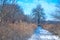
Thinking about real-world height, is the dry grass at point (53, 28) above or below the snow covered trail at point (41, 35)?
above

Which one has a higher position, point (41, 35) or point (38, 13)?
point (38, 13)

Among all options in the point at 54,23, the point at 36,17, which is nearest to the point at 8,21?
the point at 36,17

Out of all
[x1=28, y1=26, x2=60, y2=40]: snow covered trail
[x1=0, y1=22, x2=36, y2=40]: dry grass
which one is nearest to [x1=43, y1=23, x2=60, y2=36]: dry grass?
[x1=28, y1=26, x2=60, y2=40]: snow covered trail

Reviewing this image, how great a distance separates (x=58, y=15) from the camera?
3.23 m

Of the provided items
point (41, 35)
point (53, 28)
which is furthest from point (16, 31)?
point (53, 28)

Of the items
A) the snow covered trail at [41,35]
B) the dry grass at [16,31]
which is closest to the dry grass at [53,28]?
the snow covered trail at [41,35]

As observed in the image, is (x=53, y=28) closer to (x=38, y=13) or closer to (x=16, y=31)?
(x=38, y=13)

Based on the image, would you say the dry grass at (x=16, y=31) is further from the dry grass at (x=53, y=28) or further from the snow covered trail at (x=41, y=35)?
the dry grass at (x=53, y=28)

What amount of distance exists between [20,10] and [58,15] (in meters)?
0.51

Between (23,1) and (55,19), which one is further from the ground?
(23,1)

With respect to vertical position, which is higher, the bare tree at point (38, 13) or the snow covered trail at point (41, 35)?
the bare tree at point (38, 13)

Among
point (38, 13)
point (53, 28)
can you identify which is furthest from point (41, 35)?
point (38, 13)

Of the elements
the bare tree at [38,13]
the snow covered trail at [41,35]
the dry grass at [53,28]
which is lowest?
the snow covered trail at [41,35]

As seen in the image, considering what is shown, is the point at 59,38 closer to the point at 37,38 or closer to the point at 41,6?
the point at 37,38
